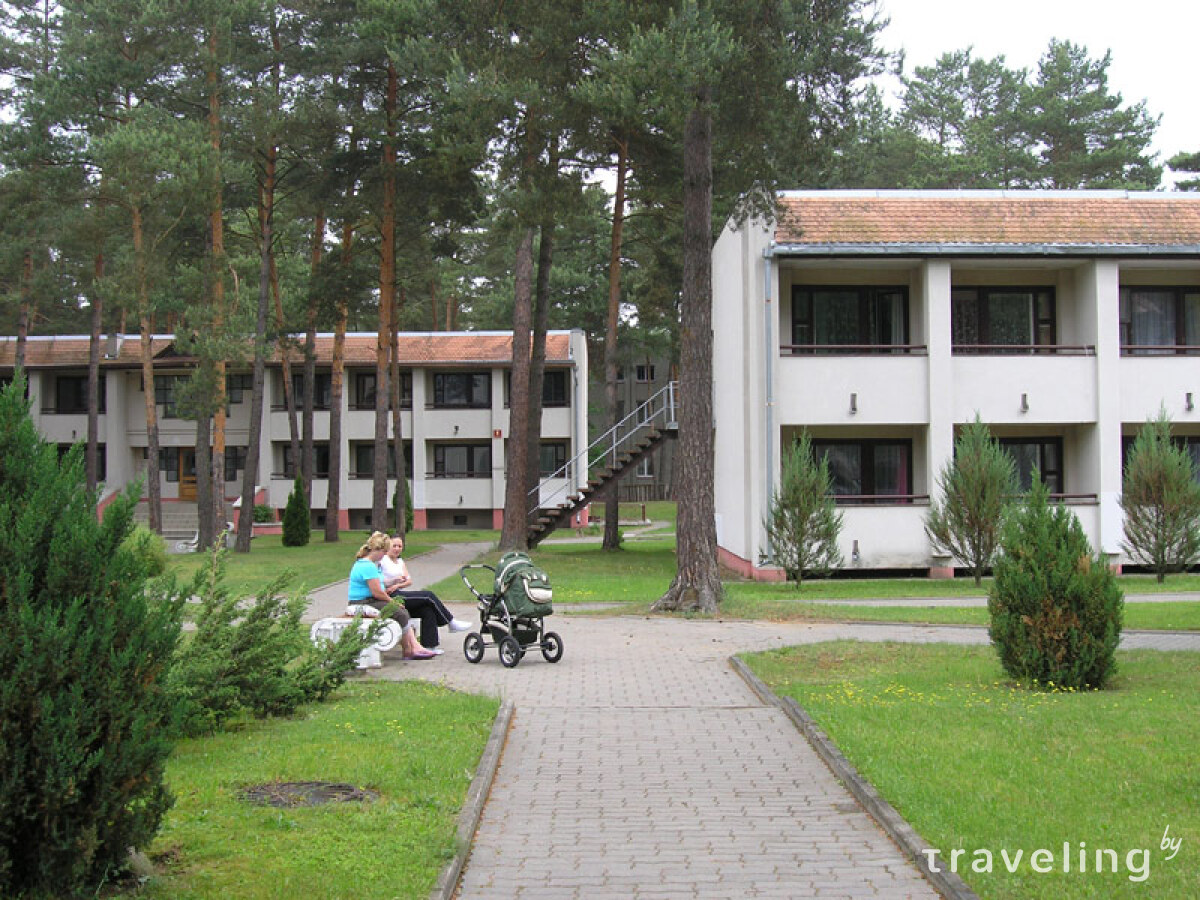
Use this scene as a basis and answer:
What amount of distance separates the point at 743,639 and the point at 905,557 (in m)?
11.9

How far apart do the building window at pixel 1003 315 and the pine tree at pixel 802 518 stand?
703cm

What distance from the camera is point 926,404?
27.0m

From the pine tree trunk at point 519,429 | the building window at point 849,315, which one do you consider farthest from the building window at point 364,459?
the building window at point 849,315

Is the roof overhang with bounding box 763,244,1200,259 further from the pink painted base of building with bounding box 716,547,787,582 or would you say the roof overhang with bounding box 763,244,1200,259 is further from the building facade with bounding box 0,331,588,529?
the building facade with bounding box 0,331,588,529

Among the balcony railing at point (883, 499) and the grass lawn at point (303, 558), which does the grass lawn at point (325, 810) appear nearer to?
the grass lawn at point (303, 558)

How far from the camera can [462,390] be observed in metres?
54.3

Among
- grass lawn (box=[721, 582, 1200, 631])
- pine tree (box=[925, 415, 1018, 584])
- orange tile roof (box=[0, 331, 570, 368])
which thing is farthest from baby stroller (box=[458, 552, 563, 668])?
orange tile roof (box=[0, 331, 570, 368])

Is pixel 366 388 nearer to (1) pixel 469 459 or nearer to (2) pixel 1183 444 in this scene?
(1) pixel 469 459

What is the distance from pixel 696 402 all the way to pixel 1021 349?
487 inches

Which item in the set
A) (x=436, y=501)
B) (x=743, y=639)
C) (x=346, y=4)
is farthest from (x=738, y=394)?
(x=436, y=501)

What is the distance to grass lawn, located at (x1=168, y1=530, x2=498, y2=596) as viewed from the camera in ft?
87.0

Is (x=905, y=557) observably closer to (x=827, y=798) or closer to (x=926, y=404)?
(x=926, y=404)

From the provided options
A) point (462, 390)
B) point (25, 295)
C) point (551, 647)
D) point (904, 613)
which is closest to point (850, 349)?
point (904, 613)

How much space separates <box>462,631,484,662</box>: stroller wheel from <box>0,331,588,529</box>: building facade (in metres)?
38.5
